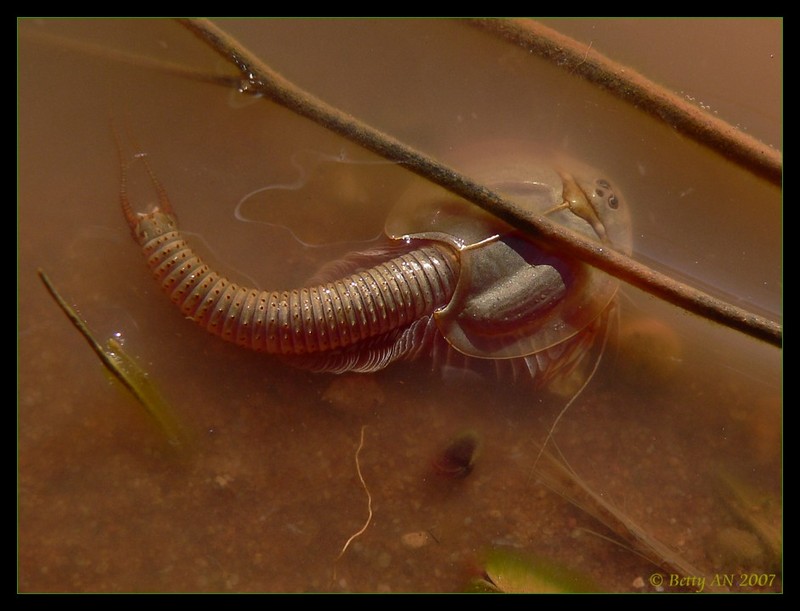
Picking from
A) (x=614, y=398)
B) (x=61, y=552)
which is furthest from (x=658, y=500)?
(x=61, y=552)

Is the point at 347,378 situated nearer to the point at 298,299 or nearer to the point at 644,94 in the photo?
the point at 298,299

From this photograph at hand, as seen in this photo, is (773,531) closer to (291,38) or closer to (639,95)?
(639,95)

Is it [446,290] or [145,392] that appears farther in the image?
[446,290]

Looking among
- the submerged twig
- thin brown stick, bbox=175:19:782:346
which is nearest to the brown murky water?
the submerged twig

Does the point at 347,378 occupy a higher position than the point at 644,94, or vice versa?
the point at 644,94

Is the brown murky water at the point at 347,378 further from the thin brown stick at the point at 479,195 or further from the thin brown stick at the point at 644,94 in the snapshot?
the thin brown stick at the point at 479,195

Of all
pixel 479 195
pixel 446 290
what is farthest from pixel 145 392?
pixel 479 195

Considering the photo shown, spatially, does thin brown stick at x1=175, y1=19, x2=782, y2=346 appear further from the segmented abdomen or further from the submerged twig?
the submerged twig

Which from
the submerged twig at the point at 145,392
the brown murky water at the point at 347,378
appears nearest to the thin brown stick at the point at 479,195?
the brown murky water at the point at 347,378
